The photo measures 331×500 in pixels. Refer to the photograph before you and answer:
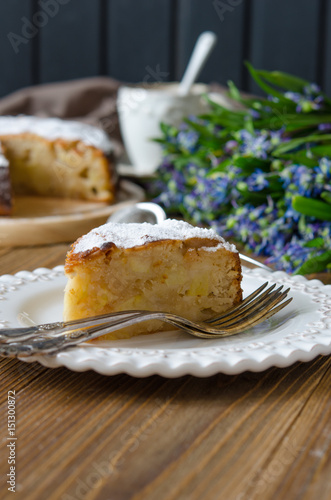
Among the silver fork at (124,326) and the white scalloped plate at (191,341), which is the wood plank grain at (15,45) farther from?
the silver fork at (124,326)

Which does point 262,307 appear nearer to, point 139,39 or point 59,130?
point 59,130

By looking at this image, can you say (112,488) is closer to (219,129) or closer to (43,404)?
(43,404)

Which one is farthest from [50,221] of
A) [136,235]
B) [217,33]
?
[217,33]

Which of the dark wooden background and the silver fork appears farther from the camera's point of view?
the dark wooden background

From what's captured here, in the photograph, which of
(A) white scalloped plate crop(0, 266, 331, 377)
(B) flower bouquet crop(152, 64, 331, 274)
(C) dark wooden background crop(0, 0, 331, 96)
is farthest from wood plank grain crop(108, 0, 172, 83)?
(A) white scalloped plate crop(0, 266, 331, 377)

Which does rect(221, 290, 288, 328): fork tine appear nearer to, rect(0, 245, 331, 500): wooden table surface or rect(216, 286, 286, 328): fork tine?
rect(216, 286, 286, 328): fork tine

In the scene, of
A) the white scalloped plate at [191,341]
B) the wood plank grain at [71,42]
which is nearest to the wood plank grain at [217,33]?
the wood plank grain at [71,42]

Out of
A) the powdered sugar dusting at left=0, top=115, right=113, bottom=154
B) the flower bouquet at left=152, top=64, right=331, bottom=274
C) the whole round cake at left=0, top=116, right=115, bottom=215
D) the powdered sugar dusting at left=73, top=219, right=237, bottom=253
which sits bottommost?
the whole round cake at left=0, top=116, right=115, bottom=215

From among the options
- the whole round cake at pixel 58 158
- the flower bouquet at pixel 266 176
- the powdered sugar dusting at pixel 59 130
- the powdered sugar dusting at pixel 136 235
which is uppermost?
the powdered sugar dusting at pixel 136 235
